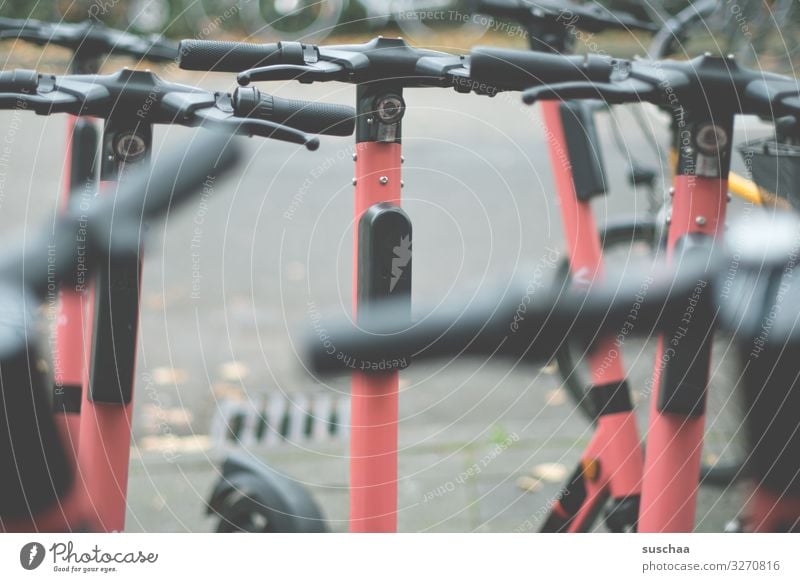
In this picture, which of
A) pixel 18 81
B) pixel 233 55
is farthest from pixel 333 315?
pixel 18 81

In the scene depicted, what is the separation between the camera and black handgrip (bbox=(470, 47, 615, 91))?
684 millimetres

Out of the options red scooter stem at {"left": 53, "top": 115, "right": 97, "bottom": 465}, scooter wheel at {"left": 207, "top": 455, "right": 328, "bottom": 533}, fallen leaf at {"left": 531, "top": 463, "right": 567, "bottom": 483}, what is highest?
red scooter stem at {"left": 53, "top": 115, "right": 97, "bottom": 465}

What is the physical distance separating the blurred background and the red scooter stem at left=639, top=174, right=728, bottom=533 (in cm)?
8

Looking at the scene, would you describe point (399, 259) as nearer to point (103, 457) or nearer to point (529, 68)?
point (529, 68)

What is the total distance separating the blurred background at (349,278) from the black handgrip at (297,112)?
0.31 ft

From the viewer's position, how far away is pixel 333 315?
692 millimetres

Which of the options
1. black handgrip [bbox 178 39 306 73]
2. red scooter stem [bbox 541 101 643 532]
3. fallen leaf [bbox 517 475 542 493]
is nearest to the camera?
black handgrip [bbox 178 39 306 73]

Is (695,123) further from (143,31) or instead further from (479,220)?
(479,220)

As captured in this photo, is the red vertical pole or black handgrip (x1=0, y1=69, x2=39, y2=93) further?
the red vertical pole

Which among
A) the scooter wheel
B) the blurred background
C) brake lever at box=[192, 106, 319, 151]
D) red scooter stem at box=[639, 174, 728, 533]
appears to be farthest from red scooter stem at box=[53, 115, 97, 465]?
red scooter stem at box=[639, 174, 728, 533]
